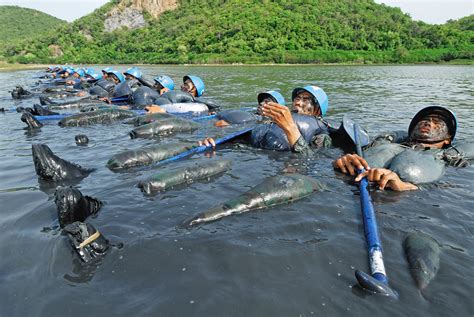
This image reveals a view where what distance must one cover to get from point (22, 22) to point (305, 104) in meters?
203

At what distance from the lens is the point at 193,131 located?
421 inches

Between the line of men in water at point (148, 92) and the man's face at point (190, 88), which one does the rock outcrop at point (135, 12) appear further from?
the man's face at point (190, 88)

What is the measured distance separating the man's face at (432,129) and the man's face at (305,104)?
2.38m

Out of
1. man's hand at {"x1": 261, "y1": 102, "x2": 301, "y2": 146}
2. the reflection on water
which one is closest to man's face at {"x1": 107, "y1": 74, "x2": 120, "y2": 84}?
the reflection on water

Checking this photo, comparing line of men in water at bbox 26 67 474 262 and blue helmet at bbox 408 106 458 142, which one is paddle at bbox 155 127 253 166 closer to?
line of men in water at bbox 26 67 474 262

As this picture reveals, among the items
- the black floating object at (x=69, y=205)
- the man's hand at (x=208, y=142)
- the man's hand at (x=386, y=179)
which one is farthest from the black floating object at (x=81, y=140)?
the man's hand at (x=386, y=179)

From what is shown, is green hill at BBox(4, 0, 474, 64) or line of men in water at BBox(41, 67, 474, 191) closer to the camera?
line of men in water at BBox(41, 67, 474, 191)

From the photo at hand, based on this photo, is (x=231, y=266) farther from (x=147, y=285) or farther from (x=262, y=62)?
(x=262, y=62)

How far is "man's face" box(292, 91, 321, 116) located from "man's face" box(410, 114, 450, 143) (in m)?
2.38

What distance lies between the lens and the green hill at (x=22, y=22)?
153 meters

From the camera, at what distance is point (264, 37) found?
8750 centimetres

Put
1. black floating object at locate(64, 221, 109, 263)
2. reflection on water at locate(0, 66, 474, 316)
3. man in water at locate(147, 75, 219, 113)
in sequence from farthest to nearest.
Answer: man in water at locate(147, 75, 219, 113), black floating object at locate(64, 221, 109, 263), reflection on water at locate(0, 66, 474, 316)

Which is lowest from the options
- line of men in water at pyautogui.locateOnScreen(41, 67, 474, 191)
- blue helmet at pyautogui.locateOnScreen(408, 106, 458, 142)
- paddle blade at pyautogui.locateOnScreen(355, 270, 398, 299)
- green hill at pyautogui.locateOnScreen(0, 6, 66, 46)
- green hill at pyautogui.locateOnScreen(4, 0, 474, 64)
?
paddle blade at pyautogui.locateOnScreen(355, 270, 398, 299)

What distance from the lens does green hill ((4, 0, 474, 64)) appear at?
7256 cm
